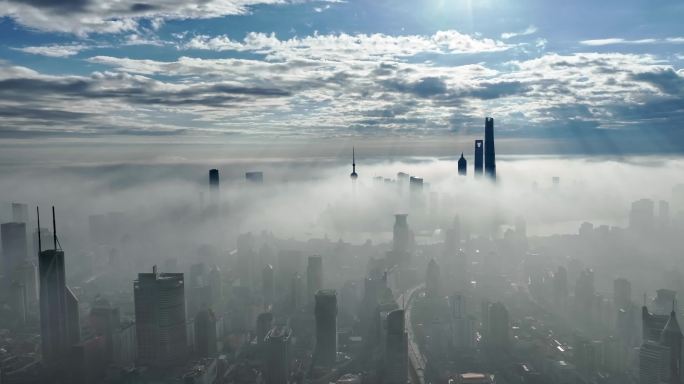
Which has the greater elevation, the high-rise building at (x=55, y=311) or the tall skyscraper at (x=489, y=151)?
the tall skyscraper at (x=489, y=151)

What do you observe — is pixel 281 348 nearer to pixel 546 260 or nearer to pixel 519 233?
pixel 546 260

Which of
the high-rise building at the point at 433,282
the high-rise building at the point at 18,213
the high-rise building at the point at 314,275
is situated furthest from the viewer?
the high-rise building at the point at 18,213

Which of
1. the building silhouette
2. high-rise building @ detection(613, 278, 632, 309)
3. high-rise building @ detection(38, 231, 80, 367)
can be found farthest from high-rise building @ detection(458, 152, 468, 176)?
high-rise building @ detection(38, 231, 80, 367)

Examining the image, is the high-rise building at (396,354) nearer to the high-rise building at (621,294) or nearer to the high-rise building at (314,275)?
the high-rise building at (314,275)

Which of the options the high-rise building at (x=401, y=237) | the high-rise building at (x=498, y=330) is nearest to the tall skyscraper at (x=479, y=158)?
the high-rise building at (x=401, y=237)

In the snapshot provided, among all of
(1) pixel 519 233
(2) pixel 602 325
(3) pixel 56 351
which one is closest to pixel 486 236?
(1) pixel 519 233

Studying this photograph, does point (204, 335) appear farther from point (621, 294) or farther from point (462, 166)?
point (462, 166)
